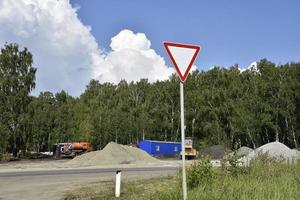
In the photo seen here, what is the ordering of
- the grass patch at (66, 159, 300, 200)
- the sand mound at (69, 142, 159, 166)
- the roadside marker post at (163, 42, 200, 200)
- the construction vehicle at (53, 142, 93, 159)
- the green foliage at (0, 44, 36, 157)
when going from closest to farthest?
the roadside marker post at (163, 42, 200, 200)
the grass patch at (66, 159, 300, 200)
the sand mound at (69, 142, 159, 166)
the green foliage at (0, 44, 36, 157)
the construction vehicle at (53, 142, 93, 159)

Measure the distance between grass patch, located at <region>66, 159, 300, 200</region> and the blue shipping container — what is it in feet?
187

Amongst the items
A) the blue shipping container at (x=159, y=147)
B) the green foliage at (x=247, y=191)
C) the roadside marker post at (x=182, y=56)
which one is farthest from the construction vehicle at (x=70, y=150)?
the roadside marker post at (x=182, y=56)

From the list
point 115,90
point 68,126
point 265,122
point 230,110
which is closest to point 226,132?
point 230,110

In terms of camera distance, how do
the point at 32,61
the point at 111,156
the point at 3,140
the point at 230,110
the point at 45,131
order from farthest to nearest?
the point at 45,131 → the point at 230,110 → the point at 32,61 → the point at 3,140 → the point at 111,156

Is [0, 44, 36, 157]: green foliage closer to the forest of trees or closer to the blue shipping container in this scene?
the forest of trees

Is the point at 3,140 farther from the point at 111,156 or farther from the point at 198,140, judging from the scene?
the point at 198,140

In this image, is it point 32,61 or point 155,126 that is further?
point 155,126

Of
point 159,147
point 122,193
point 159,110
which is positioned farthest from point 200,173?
point 159,110

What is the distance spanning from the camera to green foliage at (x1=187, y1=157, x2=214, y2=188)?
47.6ft

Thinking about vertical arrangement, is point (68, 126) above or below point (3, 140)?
above

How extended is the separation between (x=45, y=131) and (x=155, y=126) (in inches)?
1101

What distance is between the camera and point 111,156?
52625 millimetres

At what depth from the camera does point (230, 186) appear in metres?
12.0

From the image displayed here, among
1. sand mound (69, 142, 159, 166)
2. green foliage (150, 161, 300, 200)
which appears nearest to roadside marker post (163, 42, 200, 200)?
green foliage (150, 161, 300, 200)
